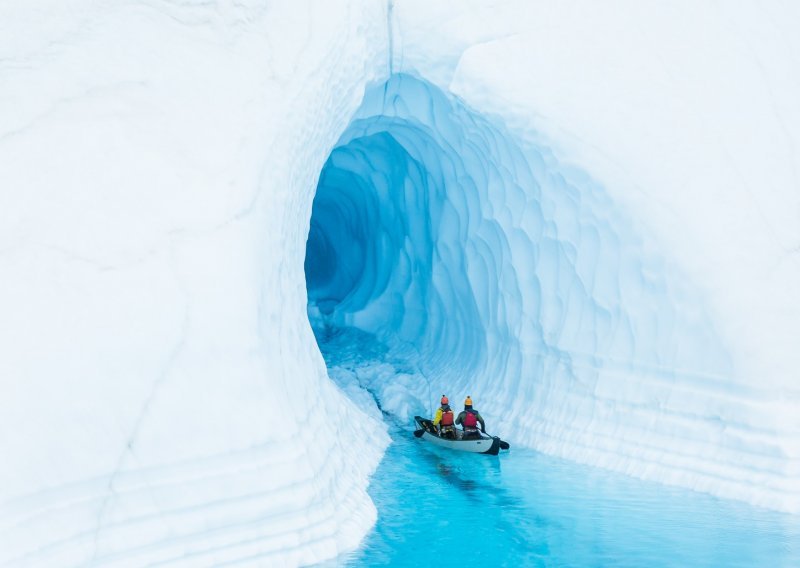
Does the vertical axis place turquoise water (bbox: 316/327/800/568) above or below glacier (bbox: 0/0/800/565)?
below

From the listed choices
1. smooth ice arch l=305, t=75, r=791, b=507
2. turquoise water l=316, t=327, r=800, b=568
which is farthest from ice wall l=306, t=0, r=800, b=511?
turquoise water l=316, t=327, r=800, b=568

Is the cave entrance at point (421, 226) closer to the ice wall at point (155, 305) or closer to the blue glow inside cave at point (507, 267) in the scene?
the blue glow inside cave at point (507, 267)

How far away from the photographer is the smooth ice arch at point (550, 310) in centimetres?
809

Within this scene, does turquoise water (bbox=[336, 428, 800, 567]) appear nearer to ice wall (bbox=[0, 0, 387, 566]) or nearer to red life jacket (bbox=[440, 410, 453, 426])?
ice wall (bbox=[0, 0, 387, 566])

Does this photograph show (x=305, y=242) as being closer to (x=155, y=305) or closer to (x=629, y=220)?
(x=155, y=305)

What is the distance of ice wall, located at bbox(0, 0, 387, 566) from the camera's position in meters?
5.35

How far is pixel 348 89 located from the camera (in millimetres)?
8703

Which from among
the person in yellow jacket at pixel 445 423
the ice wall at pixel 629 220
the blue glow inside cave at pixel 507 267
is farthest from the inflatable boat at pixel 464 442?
the blue glow inside cave at pixel 507 267

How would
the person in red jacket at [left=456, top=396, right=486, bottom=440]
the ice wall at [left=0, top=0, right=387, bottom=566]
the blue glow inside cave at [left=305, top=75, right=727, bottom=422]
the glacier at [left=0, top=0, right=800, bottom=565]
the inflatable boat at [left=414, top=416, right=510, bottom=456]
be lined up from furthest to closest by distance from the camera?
the person in red jacket at [left=456, top=396, right=486, bottom=440] < the inflatable boat at [left=414, top=416, right=510, bottom=456] < the blue glow inside cave at [left=305, top=75, right=727, bottom=422] < the glacier at [left=0, top=0, right=800, bottom=565] < the ice wall at [left=0, top=0, right=387, bottom=566]

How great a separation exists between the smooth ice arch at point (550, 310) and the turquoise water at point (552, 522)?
1.58 feet

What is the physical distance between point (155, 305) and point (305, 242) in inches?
127

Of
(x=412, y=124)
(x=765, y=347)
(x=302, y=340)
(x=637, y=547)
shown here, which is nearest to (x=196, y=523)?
(x=302, y=340)

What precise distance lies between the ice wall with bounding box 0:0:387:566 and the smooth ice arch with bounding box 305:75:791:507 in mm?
2798

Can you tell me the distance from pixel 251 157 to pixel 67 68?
5.21 ft
